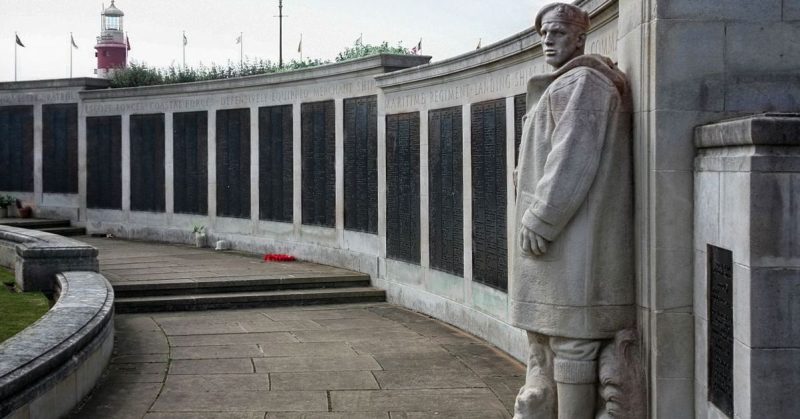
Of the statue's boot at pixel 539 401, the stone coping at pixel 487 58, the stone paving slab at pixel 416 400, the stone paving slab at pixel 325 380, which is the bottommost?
the stone paving slab at pixel 416 400

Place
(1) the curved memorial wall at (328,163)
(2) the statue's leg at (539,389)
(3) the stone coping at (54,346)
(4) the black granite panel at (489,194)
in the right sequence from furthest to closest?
(1) the curved memorial wall at (328,163) < (4) the black granite panel at (489,194) < (3) the stone coping at (54,346) < (2) the statue's leg at (539,389)

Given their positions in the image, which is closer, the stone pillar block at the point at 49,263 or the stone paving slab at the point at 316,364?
the stone paving slab at the point at 316,364

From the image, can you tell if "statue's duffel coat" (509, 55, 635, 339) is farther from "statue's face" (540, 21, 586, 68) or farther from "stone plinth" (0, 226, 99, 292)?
"stone plinth" (0, 226, 99, 292)

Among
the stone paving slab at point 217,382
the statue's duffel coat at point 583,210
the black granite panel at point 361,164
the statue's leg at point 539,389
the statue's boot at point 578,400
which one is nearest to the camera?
the statue's duffel coat at point 583,210

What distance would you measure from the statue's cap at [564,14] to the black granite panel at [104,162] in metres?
16.6

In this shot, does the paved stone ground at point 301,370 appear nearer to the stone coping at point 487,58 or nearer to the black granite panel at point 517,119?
the black granite panel at point 517,119

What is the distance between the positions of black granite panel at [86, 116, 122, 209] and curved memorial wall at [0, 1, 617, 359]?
0.04m

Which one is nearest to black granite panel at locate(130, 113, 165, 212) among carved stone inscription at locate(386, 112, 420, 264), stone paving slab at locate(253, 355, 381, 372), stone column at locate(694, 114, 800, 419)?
carved stone inscription at locate(386, 112, 420, 264)

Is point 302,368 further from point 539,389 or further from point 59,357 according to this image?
point 539,389

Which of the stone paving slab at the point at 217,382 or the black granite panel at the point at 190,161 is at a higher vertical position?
the black granite panel at the point at 190,161

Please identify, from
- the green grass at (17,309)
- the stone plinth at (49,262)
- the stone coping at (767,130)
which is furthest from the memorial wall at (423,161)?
the green grass at (17,309)

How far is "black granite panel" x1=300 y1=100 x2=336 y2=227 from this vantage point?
16.8m

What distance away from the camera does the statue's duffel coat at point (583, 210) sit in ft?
19.8

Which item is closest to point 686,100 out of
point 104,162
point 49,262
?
point 49,262
